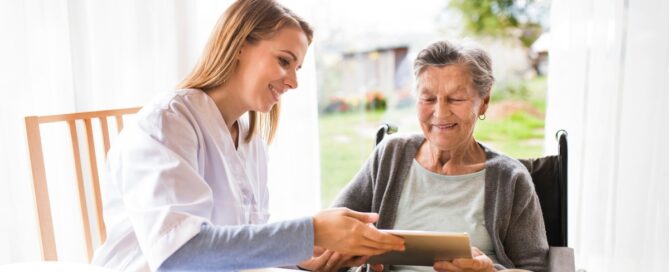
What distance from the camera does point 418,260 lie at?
130 cm

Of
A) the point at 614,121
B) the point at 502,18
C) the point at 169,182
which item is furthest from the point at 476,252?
the point at 502,18

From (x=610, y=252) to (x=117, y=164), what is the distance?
6.24 ft

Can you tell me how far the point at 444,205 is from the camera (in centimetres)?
153

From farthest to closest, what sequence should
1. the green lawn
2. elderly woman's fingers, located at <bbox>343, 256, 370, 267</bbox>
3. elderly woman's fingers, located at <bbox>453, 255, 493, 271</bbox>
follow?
the green lawn < elderly woman's fingers, located at <bbox>343, 256, 370, 267</bbox> < elderly woman's fingers, located at <bbox>453, 255, 493, 271</bbox>

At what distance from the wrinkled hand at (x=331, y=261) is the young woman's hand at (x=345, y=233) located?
1.01 ft

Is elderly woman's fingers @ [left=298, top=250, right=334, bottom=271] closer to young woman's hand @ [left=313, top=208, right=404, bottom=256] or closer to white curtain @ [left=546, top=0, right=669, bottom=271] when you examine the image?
young woman's hand @ [left=313, top=208, right=404, bottom=256]

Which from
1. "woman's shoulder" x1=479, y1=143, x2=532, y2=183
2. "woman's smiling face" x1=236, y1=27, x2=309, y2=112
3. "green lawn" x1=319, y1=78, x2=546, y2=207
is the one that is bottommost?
"green lawn" x1=319, y1=78, x2=546, y2=207

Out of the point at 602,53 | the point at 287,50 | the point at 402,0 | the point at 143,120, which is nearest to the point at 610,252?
the point at 602,53

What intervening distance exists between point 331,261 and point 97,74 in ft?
4.64

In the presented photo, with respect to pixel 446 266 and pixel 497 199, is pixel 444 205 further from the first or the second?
pixel 446 266

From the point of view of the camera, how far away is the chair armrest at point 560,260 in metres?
1.37

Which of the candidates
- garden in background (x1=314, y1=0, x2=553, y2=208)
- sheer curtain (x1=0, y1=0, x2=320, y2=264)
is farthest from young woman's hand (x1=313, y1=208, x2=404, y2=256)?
garden in background (x1=314, y1=0, x2=553, y2=208)

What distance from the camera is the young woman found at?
1011mm

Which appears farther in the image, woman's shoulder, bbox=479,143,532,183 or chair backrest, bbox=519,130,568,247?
chair backrest, bbox=519,130,568,247
